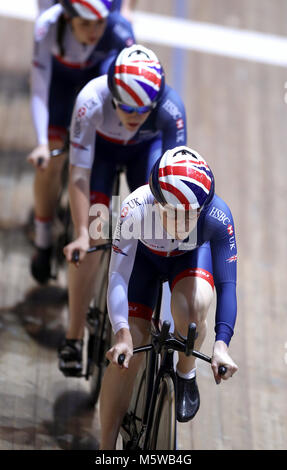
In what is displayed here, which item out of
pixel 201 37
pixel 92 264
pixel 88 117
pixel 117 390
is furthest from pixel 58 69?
pixel 201 37

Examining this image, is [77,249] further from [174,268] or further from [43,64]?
[43,64]

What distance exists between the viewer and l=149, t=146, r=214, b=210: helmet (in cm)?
286

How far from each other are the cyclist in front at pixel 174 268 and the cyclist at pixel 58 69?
1152mm

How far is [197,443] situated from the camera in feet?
12.5

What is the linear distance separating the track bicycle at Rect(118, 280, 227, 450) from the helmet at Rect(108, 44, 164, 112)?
87 cm

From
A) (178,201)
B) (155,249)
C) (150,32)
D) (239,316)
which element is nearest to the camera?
(178,201)

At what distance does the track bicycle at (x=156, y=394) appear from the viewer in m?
2.91

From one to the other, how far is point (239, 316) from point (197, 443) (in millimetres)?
1013

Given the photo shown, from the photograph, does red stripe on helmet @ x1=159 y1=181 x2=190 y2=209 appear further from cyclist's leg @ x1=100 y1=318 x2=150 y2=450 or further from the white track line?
the white track line

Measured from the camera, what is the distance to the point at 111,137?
12.5ft

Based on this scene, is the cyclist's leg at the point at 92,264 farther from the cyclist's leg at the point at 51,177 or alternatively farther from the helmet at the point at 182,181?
the helmet at the point at 182,181

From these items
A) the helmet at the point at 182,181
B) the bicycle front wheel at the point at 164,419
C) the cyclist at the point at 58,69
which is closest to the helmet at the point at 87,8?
the cyclist at the point at 58,69
